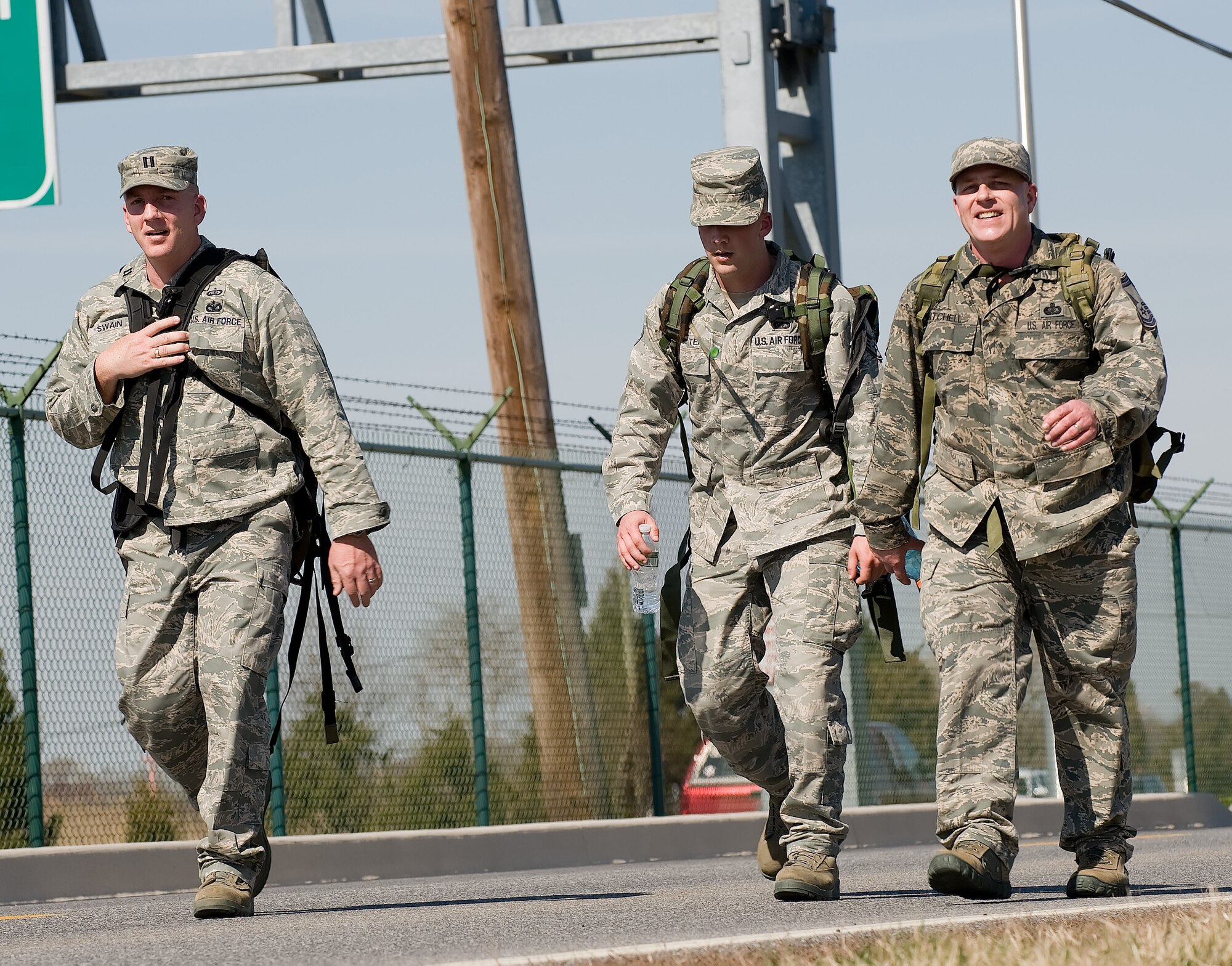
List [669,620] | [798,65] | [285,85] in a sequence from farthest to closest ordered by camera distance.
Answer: [285,85], [798,65], [669,620]

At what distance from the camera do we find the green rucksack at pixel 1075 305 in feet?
20.2

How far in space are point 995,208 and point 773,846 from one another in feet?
7.16

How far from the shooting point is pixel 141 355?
20.2 feet

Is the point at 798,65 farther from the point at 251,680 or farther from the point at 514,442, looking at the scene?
the point at 251,680

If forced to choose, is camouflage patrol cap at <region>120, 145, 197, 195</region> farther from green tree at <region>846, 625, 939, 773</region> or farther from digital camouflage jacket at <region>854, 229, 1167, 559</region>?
green tree at <region>846, 625, 939, 773</region>

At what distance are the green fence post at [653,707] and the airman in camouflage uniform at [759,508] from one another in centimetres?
585

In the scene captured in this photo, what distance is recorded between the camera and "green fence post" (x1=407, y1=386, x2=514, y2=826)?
1143 centimetres

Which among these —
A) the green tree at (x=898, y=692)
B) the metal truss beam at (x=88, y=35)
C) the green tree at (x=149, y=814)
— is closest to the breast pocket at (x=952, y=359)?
the green tree at (x=149, y=814)

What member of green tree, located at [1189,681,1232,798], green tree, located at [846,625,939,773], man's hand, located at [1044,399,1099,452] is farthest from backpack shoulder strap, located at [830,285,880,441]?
green tree, located at [1189,681,1232,798]

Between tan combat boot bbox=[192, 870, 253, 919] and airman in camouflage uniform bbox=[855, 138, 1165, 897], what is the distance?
1.92 m

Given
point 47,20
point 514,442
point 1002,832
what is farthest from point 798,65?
point 1002,832

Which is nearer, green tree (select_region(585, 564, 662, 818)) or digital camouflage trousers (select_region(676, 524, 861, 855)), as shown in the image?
digital camouflage trousers (select_region(676, 524, 861, 855))

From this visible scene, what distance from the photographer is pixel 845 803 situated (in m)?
13.6

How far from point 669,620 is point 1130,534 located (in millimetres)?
Answer: 1550
